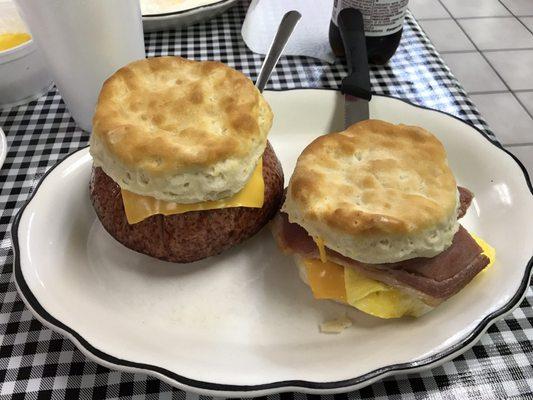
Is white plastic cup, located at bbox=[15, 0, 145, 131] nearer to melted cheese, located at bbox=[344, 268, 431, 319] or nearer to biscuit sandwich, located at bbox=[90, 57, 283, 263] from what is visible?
biscuit sandwich, located at bbox=[90, 57, 283, 263]

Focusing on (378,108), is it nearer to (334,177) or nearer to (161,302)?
(334,177)

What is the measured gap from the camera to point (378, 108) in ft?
3.50

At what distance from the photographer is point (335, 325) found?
750 mm

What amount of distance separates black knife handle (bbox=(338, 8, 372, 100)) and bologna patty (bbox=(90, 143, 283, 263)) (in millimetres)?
315

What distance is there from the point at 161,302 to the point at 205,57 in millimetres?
872

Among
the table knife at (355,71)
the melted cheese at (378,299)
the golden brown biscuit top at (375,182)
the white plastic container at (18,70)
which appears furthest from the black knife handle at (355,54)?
the white plastic container at (18,70)

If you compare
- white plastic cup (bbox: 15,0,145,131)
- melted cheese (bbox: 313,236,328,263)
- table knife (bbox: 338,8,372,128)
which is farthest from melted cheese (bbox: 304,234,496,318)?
white plastic cup (bbox: 15,0,145,131)

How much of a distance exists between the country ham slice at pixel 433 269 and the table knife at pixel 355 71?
38cm

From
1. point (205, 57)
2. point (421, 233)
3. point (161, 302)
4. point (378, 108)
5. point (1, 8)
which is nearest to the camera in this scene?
point (421, 233)

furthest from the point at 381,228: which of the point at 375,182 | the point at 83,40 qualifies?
the point at 83,40

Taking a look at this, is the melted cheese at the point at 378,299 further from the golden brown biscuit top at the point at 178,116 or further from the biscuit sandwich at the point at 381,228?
the golden brown biscuit top at the point at 178,116

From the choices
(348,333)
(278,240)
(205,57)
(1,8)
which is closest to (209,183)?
(278,240)

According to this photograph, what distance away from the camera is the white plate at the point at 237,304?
2.17ft

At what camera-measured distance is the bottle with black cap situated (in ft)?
3.97
